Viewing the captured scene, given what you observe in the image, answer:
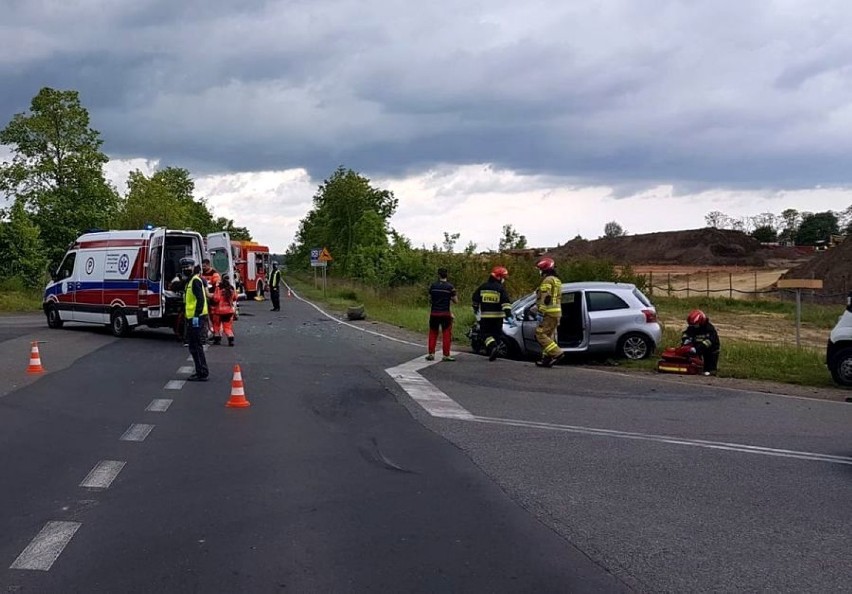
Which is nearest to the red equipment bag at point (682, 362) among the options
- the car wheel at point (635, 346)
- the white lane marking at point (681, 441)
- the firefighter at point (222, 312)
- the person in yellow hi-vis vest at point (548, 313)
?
the car wheel at point (635, 346)

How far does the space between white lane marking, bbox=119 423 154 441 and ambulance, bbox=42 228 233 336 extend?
32.2 feet

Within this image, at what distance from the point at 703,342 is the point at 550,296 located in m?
2.63

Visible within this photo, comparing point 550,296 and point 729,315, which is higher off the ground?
point 550,296

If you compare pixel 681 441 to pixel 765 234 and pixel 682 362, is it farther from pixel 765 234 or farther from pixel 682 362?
pixel 765 234

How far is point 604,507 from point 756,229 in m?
115

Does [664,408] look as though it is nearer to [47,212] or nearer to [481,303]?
[481,303]

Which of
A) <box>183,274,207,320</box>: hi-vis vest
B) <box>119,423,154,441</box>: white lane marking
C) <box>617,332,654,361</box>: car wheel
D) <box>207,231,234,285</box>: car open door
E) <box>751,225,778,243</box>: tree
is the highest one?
<box>751,225,778,243</box>: tree

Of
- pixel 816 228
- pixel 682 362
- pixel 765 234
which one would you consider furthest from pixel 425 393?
pixel 765 234

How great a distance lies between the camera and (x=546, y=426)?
32.2 ft

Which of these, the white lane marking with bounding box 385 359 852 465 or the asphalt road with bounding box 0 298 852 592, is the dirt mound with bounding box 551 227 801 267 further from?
the asphalt road with bounding box 0 298 852 592

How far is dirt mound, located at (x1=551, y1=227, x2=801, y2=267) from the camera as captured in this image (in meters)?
81.9

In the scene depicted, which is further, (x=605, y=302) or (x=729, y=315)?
(x=729, y=315)

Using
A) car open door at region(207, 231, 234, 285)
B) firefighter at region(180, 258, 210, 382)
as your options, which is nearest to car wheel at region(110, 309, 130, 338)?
firefighter at region(180, 258, 210, 382)

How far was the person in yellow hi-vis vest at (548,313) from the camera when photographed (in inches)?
602
